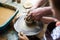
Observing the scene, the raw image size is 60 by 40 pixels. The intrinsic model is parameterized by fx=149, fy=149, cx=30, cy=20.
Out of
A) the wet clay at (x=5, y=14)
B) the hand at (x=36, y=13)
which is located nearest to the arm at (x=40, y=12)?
the hand at (x=36, y=13)

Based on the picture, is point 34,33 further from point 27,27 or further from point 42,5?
point 42,5

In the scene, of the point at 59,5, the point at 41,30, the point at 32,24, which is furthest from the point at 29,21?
the point at 59,5

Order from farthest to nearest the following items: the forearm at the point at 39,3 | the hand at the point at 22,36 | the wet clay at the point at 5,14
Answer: the forearm at the point at 39,3
the wet clay at the point at 5,14
the hand at the point at 22,36

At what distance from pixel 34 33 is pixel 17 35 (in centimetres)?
17

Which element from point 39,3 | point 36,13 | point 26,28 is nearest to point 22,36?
point 26,28

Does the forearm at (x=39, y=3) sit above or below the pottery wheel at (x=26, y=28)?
above

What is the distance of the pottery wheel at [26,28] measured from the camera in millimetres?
1431

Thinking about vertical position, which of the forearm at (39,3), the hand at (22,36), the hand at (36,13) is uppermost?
the forearm at (39,3)

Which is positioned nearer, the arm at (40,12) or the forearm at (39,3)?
the arm at (40,12)

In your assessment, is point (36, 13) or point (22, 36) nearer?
point (22, 36)

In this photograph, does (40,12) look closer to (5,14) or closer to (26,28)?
(26,28)

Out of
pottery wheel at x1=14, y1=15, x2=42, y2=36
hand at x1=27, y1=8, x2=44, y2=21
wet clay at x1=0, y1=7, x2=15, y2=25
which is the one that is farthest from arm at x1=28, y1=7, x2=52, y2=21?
wet clay at x1=0, y1=7, x2=15, y2=25

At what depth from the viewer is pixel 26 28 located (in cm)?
147

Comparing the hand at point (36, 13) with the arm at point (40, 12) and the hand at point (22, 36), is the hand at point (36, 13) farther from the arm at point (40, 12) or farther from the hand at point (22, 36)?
the hand at point (22, 36)
